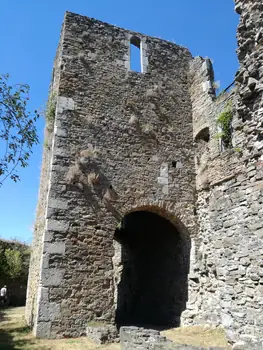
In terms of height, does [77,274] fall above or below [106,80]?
below

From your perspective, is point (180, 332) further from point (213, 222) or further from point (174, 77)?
point (174, 77)

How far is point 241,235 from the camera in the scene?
7.70 metres

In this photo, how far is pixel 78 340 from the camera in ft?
24.6

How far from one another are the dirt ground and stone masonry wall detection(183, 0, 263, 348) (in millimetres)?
438

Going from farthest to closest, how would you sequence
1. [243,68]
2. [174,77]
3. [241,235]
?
[174,77] → [241,235] → [243,68]

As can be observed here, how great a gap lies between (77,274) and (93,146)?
3.46 m

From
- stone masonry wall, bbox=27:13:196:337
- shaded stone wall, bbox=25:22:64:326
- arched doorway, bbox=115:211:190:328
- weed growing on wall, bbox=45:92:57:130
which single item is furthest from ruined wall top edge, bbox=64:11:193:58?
arched doorway, bbox=115:211:190:328

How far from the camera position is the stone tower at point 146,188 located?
7.70 m

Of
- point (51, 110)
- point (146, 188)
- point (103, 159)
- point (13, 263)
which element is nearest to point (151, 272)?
point (146, 188)

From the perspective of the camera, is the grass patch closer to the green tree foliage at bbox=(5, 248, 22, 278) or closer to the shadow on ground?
the shadow on ground

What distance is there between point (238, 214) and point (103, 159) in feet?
12.6

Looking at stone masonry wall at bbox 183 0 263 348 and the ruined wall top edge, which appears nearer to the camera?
stone masonry wall at bbox 183 0 263 348

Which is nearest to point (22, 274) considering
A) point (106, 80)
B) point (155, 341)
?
point (106, 80)

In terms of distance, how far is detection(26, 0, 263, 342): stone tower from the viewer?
7699 mm
